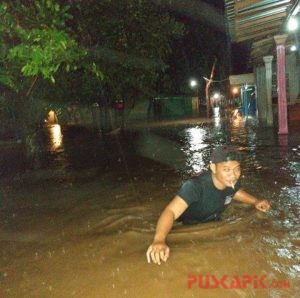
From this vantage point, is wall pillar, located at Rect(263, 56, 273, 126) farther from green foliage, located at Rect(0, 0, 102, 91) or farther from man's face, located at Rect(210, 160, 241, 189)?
man's face, located at Rect(210, 160, 241, 189)

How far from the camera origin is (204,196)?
4164mm

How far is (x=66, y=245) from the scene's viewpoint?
4.66 metres

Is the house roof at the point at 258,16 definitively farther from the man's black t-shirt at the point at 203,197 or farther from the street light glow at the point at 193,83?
the street light glow at the point at 193,83

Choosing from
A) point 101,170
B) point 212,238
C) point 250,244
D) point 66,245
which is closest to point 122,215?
point 66,245

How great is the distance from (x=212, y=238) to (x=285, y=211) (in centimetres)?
148

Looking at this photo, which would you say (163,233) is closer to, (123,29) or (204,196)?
(204,196)

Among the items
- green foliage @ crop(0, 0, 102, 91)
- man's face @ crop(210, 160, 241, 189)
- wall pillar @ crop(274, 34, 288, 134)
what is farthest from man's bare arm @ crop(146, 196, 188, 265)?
wall pillar @ crop(274, 34, 288, 134)

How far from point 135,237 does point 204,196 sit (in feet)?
3.78

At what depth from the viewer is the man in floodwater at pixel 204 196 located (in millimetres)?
3656

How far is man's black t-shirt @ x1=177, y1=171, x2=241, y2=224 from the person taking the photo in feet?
12.8

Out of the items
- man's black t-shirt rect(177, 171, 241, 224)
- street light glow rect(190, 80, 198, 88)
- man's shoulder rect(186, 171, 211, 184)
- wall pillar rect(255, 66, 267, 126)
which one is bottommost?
man's black t-shirt rect(177, 171, 241, 224)

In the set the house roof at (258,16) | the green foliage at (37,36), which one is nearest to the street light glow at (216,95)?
the house roof at (258,16)

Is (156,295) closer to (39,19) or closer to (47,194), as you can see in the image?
(39,19)

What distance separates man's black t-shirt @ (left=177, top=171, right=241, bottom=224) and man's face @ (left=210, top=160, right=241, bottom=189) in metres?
0.12
